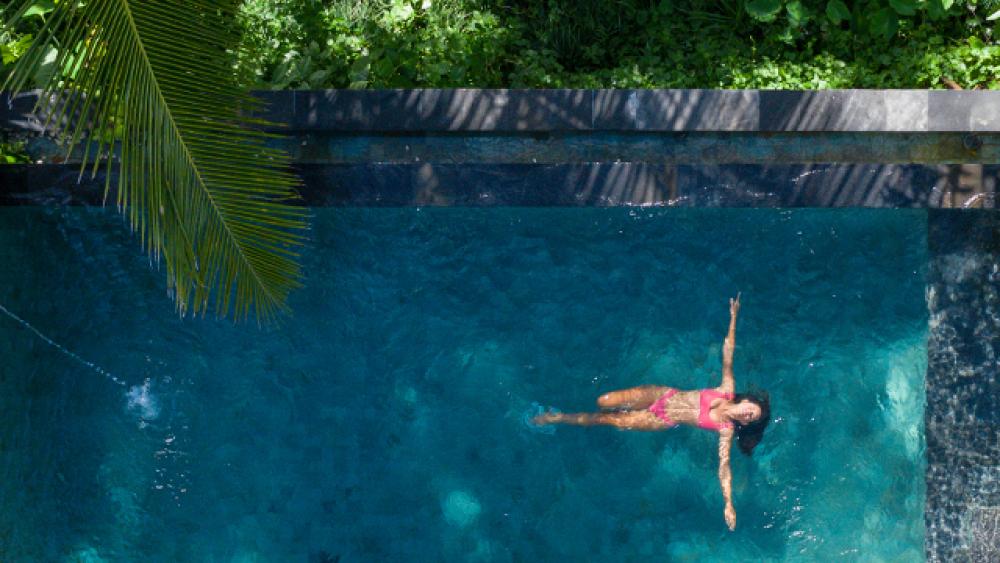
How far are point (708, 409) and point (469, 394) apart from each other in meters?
1.41

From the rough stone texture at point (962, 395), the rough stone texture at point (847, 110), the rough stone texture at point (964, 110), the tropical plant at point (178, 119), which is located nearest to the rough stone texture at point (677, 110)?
the rough stone texture at point (847, 110)

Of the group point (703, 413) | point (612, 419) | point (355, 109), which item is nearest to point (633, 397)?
point (612, 419)

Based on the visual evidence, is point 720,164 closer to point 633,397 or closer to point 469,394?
point 633,397

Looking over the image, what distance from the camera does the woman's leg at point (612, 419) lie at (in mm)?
5352

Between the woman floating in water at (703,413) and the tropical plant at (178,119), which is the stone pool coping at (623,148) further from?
the tropical plant at (178,119)

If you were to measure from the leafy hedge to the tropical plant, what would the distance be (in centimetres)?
168

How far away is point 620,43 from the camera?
20.2 feet

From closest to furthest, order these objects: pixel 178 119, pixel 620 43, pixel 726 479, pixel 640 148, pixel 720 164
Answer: pixel 178 119 → pixel 720 164 → pixel 726 479 → pixel 640 148 → pixel 620 43

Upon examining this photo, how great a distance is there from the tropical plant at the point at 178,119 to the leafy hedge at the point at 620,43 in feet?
5.53

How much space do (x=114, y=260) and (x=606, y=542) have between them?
337cm

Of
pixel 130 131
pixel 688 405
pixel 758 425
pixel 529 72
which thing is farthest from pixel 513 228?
pixel 130 131

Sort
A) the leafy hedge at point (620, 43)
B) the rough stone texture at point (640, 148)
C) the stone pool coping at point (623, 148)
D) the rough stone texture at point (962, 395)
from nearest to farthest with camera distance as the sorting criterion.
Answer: the stone pool coping at point (623, 148), the rough stone texture at point (962, 395), the rough stone texture at point (640, 148), the leafy hedge at point (620, 43)

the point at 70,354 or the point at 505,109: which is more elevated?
the point at 505,109

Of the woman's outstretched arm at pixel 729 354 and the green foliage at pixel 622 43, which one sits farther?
the green foliage at pixel 622 43
